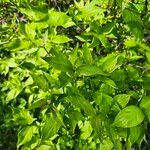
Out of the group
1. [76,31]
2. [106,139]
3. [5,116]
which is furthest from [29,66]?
[5,116]

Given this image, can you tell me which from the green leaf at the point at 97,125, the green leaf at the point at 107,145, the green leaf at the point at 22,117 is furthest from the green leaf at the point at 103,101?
the green leaf at the point at 22,117

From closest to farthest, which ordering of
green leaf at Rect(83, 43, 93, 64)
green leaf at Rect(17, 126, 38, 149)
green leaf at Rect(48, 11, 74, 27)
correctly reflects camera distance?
green leaf at Rect(83, 43, 93, 64) < green leaf at Rect(48, 11, 74, 27) < green leaf at Rect(17, 126, 38, 149)

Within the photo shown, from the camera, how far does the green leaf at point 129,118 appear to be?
123 centimetres

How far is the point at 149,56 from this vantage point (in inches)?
62.7

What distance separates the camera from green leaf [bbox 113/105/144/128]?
4.03 feet

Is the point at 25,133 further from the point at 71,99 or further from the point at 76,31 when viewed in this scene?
the point at 76,31

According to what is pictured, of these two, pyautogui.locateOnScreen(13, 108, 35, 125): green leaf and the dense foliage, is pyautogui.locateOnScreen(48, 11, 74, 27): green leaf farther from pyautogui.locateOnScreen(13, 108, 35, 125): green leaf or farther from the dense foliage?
pyautogui.locateOnScreen(13, 108, 35, 125): green leaf

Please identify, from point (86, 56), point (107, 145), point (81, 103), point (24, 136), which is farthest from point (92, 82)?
point (24, 136)

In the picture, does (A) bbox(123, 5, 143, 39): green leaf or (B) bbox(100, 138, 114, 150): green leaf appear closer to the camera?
(A) bbox(123, 5, 143, 39): green leaf

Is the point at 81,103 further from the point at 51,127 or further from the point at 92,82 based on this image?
the point at 92,82

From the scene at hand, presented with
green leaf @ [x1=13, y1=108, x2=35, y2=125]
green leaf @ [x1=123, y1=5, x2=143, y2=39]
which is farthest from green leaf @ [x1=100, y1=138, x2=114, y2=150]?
green leaf @ [x1=13, y1=108, x2=35, y2=125]

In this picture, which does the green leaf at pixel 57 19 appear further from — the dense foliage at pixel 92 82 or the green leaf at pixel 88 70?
the green leaf at pixel 88 70

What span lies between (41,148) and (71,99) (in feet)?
3.46

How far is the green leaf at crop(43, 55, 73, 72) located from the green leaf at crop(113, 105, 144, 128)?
0.86ft
